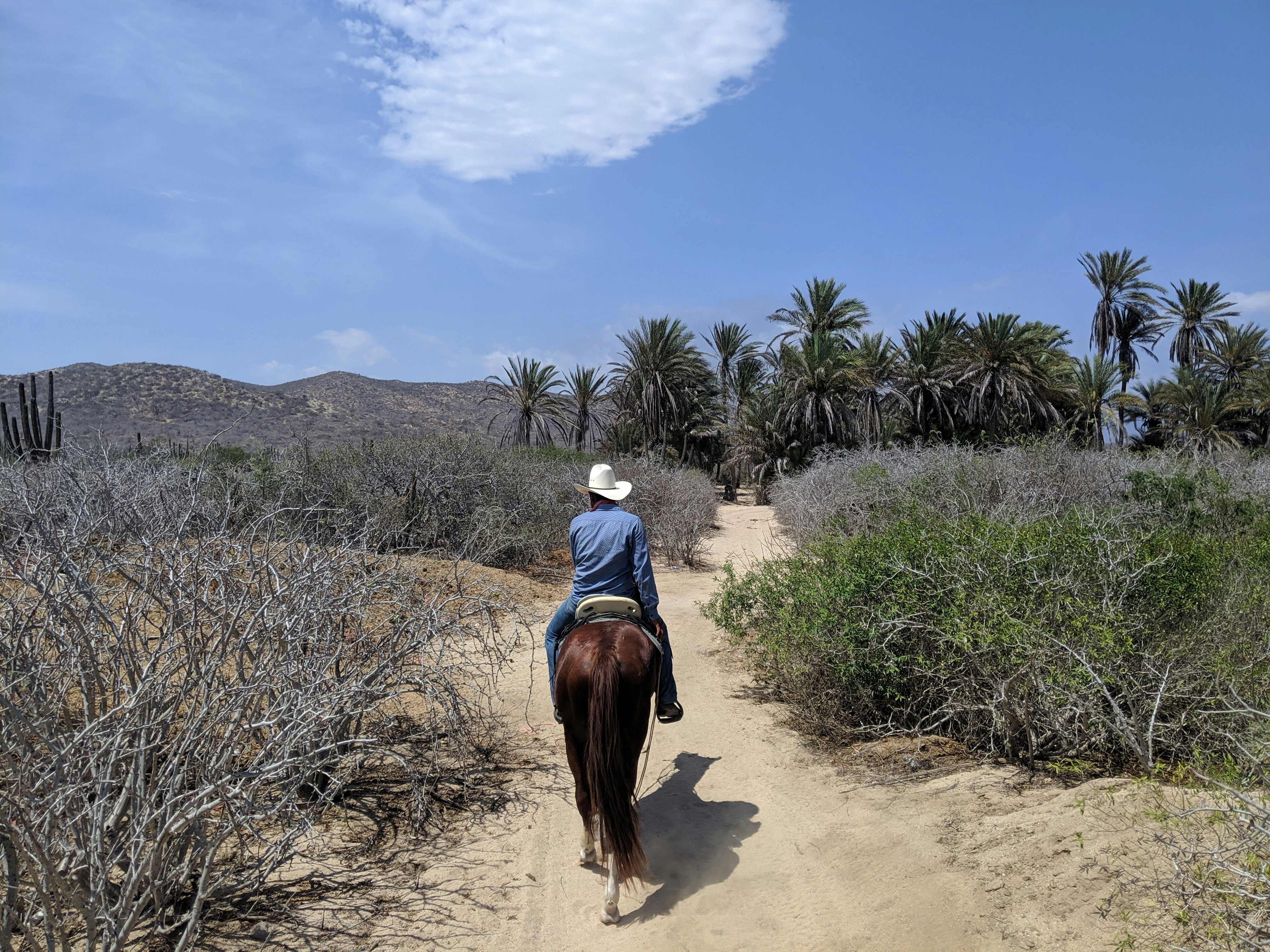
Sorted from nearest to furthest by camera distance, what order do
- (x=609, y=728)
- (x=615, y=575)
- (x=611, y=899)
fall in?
(x=611, y=899), (x=609, y=728), (x=615, y=575)

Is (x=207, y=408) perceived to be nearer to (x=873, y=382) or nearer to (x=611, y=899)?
(x=873, y=382)

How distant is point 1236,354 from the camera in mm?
34750

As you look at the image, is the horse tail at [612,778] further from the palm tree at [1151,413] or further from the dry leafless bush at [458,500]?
the palm tree at [1151,413]

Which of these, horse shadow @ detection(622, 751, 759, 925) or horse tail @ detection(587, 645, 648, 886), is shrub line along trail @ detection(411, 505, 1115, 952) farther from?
horse tail @ detection(587, 645, 648, 886)

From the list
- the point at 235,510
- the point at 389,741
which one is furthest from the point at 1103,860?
the point at 235,510

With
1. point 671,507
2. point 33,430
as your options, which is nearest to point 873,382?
point 671,507

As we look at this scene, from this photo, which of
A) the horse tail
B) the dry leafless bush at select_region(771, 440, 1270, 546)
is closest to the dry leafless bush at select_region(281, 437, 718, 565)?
the dry leafless bush at select_region(771, 440, 1270, 546)

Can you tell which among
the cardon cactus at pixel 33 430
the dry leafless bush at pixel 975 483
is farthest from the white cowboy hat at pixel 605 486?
the cardon cactus at pixel 33 430

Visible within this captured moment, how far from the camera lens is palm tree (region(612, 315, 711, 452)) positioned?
31.7m

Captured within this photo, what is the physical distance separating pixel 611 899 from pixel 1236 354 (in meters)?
42.0

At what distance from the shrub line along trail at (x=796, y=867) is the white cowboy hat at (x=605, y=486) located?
197 cm

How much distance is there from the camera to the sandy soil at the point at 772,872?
11.1ft

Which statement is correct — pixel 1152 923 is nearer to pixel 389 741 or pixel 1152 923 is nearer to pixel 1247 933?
pixel 1247 933

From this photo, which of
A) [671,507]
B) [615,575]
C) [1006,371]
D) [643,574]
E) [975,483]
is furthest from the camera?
[1006,371]
